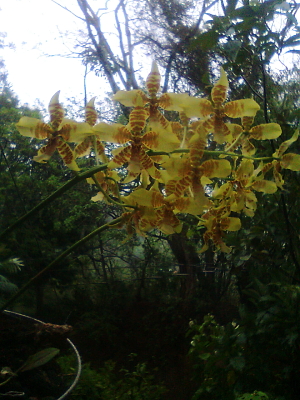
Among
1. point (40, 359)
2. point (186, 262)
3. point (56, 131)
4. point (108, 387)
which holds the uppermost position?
point (56, 131)

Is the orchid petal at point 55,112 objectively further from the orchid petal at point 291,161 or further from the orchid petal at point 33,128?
the orchid petal at point 291,161

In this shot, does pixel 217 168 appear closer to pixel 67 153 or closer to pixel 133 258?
pixel 67 153

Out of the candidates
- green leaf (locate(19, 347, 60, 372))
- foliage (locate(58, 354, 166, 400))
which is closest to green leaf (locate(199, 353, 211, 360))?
foliage (locate(58, 354, 166, 400))

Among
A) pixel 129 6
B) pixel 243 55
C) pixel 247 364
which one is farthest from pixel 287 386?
pixel 129 6

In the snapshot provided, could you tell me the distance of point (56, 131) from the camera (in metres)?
0.37

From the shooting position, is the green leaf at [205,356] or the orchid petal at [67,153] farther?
the green leaf at [205,356]

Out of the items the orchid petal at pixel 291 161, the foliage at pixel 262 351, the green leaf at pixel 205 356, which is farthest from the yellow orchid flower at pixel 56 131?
the green leaf at pixel 205 356

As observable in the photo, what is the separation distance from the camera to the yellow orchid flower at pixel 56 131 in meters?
0.36

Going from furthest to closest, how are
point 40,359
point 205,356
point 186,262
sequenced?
point 186,262 → point 205,356 → point 40,359

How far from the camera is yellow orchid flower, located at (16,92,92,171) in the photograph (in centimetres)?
36

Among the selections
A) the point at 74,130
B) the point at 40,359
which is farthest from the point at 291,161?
the point at 40,359

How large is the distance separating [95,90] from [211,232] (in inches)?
45.3

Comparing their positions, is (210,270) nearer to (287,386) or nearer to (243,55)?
(287,386)

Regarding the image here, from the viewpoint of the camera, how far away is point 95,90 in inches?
57.1
